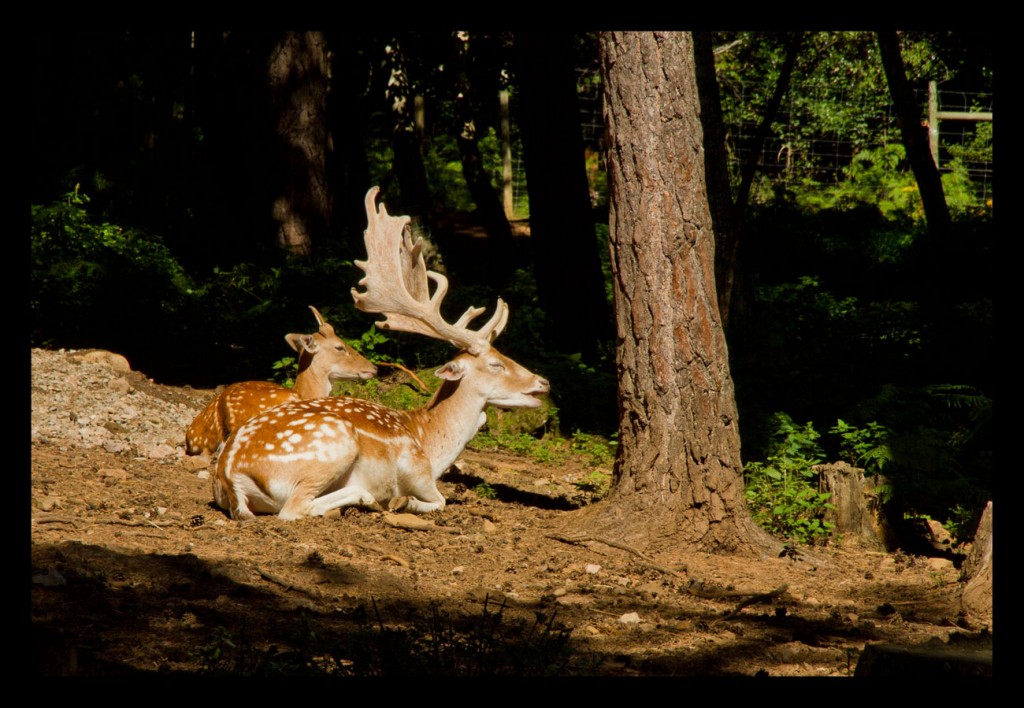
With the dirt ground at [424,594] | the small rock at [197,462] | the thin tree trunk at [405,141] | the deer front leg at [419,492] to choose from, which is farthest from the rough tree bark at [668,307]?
the thin tree trunk at [405,141]

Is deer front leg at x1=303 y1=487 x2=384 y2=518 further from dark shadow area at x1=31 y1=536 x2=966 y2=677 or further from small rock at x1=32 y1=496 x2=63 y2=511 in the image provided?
small rock at x1=32 y1=496 x2=63 y2=511

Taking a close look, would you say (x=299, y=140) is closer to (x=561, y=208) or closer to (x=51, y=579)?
(x=561, y=208)

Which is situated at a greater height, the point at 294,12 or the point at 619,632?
the point at 294,12

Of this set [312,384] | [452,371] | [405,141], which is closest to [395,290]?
[452,371]

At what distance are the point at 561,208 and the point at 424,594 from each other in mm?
7017

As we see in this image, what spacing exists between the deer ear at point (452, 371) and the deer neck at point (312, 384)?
1884mm

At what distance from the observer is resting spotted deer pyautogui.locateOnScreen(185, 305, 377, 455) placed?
814 centimetres

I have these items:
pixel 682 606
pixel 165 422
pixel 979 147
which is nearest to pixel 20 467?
pixel 682 606

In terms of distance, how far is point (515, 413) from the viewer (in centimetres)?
983

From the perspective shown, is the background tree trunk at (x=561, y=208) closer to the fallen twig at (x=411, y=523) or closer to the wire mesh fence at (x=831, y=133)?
the fallen twig at (x=411, y=523)

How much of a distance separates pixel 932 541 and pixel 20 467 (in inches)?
241

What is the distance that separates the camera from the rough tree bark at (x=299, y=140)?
1316 cm

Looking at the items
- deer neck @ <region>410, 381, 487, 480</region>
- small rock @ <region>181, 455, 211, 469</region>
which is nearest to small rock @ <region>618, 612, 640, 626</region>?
deer neck @ <region>410, 381, 487, 480</region>

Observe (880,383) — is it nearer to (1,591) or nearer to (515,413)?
(515,413)
